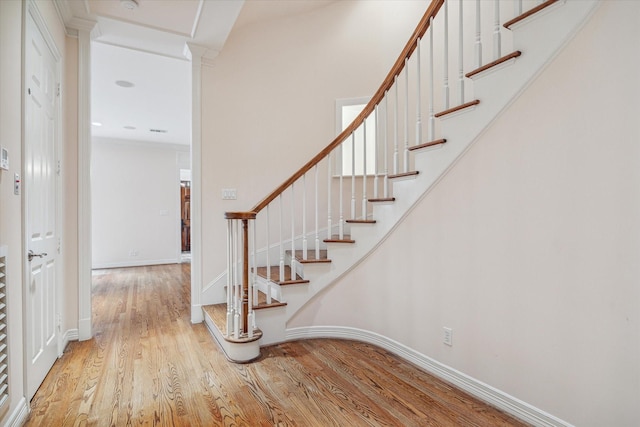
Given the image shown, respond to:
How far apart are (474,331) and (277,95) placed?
289 centimetres

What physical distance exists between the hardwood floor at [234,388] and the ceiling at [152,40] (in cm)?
264

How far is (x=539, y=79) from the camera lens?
1.60 meters

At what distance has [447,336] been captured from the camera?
6.75ft

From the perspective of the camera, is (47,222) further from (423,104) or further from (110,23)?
(423,104)

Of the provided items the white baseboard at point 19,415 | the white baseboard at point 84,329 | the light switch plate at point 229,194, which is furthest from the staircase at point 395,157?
the white baseboard at point 19,415

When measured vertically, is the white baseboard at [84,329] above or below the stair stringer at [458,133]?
below

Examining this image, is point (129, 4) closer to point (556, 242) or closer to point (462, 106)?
point (462, 106)

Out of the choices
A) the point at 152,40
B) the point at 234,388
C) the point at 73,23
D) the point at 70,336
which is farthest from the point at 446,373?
the point at 73,23

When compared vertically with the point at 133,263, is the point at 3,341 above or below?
above

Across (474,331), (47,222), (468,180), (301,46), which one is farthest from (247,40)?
(474,331)

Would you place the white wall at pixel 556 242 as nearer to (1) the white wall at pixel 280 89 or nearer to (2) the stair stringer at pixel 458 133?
(2) the stair stringer at pixel 458 133

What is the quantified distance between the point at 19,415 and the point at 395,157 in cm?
259

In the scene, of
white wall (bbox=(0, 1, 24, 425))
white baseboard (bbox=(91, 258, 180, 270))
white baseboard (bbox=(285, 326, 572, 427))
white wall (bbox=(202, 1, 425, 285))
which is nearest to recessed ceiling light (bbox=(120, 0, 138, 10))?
white wall (bbox=(202, 1, 425, 285))

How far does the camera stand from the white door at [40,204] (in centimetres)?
187
